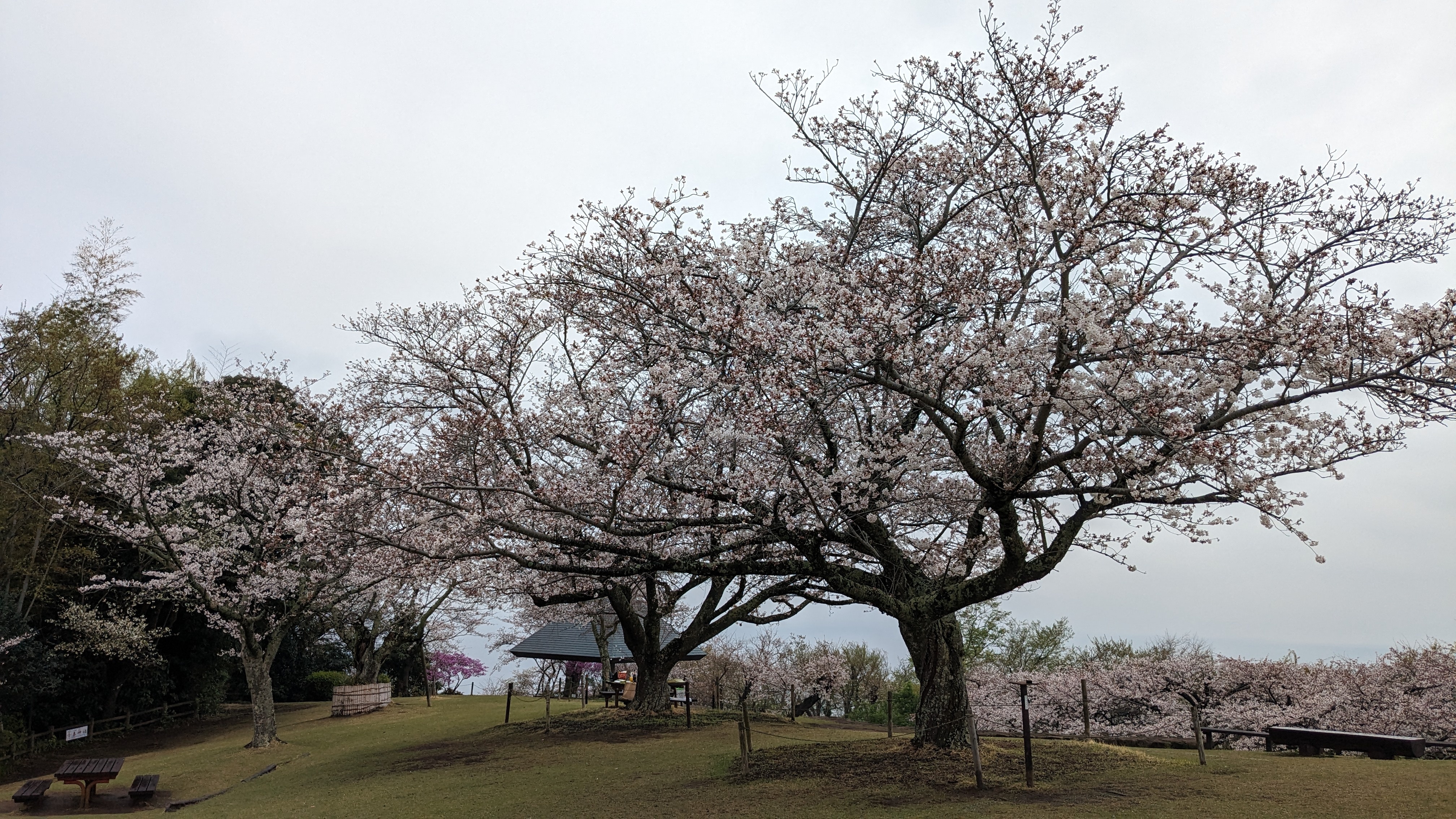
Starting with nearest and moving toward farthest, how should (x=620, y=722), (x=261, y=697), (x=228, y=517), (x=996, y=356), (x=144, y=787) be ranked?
1. (x=996, y=356)
2. (x=144, y=787)
3. (x=620, y=722)
4. (x=261, y=697)
5. (x=228, y=517)

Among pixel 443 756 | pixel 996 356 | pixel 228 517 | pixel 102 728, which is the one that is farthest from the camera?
pixel 102 728

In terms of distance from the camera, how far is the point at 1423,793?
7.72 metres

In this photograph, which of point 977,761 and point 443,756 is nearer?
point 977,761

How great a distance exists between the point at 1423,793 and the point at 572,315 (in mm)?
11386

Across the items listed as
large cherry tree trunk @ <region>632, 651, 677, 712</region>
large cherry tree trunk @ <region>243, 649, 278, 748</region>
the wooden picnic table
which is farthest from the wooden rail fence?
large cherry tree trunk @ <region>632, 651, 677, 712</region>

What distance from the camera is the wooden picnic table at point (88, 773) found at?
13969 mm

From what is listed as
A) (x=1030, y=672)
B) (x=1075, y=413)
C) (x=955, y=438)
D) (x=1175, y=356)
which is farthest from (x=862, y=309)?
(x=1030, y=672)

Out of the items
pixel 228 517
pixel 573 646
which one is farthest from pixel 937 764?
pixel 228 517

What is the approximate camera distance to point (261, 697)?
18641mm

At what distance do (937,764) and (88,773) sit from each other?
48.0 ft

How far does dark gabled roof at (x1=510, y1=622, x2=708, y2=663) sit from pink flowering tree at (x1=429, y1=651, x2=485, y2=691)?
8929 millimetres

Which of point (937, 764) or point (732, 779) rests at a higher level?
point (937, 764)

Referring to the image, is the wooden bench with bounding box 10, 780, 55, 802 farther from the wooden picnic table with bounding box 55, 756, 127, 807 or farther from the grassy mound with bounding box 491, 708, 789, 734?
the grassy mound with bounding box 491, 708, 789, 734

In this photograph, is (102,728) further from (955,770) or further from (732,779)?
(955,770)
